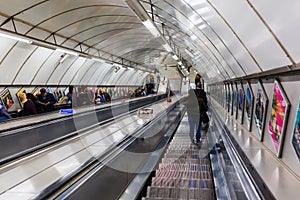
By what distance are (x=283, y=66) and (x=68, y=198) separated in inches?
101

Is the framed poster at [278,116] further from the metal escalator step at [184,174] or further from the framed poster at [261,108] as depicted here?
the metal escalator step at [184,174]

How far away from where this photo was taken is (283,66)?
8.38ft

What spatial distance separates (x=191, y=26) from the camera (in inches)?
314

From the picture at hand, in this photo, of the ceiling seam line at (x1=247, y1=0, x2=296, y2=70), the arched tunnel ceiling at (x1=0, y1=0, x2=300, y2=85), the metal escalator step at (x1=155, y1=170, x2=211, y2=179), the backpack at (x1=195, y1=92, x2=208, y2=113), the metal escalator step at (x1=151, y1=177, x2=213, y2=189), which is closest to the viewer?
the ceiling seam line at (x1=247, y1=0, x2=296, y2=70)

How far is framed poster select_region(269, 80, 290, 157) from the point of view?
2.59m

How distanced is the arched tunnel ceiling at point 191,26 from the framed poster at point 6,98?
221 cm

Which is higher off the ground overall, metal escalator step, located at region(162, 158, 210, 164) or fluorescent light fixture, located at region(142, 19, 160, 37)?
fluorescent light fixture, located at region(142, 19, 160, 37)

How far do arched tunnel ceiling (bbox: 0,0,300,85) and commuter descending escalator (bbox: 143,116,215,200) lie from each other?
87.0 inches

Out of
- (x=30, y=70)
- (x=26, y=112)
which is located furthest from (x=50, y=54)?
(x=26, y=112)

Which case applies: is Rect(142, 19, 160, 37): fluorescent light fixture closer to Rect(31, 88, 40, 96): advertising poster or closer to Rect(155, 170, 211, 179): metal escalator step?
Rect(155, 170, 211, 179): metal escalator step

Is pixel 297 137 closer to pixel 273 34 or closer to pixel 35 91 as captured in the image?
pixel 273 34

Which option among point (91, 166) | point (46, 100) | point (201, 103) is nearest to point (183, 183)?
point (91, 166)

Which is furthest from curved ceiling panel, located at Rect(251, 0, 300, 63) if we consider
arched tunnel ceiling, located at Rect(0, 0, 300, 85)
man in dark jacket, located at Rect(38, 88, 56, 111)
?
man in dark jacket, located at Rect(38, 88, 56, 111)

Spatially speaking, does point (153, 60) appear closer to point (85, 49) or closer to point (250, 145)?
point (85, 49)
